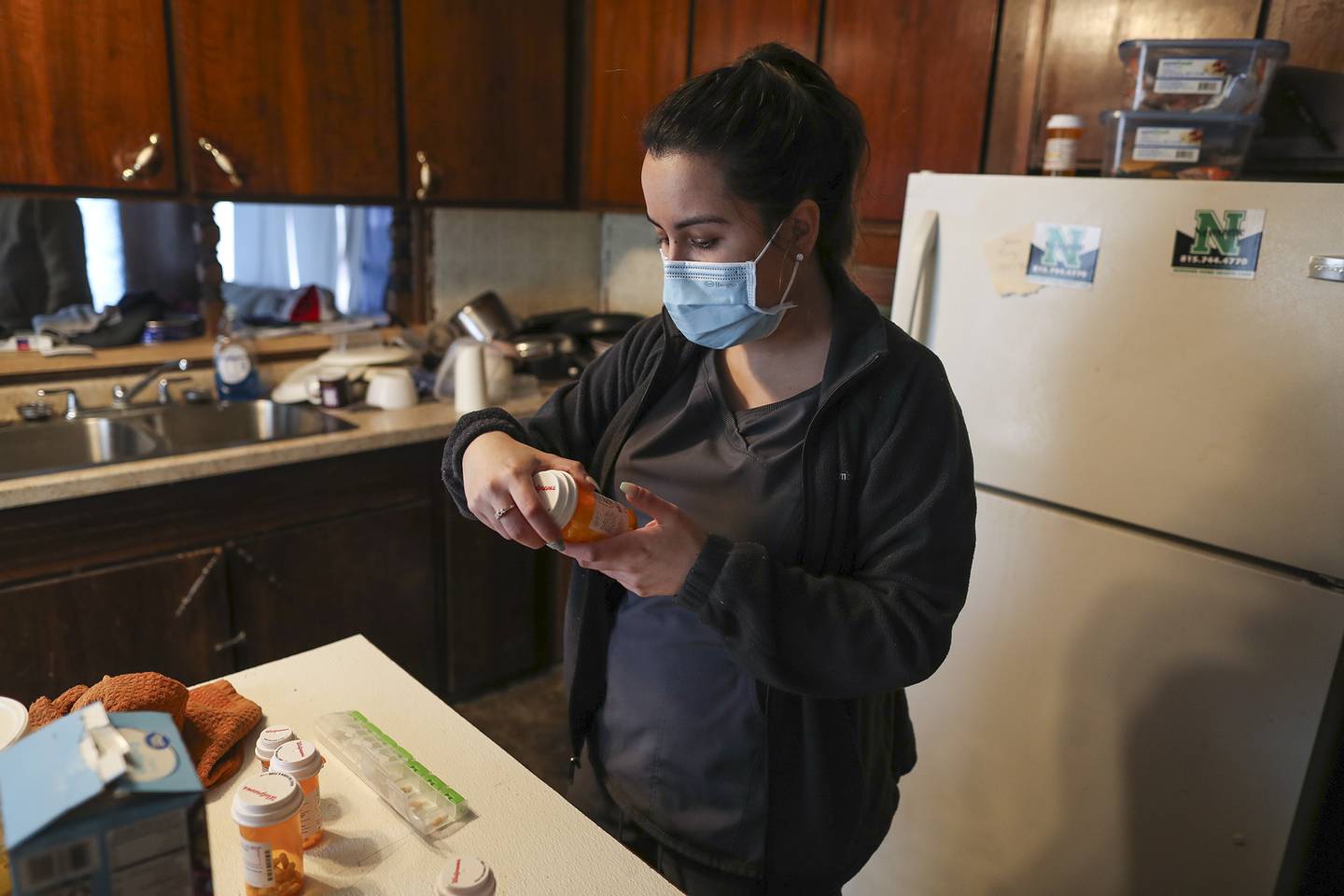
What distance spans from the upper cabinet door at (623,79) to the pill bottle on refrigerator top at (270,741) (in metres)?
1.82

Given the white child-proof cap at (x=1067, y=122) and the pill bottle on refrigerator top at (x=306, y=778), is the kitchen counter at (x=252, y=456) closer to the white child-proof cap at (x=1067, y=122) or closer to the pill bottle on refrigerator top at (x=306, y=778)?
the pill bottle on refrigerator top at (x=306, y=778)

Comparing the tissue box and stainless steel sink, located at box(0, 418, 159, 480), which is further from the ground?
the tissue box

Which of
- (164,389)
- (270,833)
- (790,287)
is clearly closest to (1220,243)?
(790,287)

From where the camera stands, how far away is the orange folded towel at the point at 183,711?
0.87 metres

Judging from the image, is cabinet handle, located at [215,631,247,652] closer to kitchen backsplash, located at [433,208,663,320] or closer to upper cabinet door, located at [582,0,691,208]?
kitchen backsplash, located at [433,208,663,320]

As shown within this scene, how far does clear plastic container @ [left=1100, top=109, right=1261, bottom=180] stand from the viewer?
4.57 ft

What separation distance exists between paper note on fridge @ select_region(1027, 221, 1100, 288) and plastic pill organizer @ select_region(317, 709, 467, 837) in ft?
3.66

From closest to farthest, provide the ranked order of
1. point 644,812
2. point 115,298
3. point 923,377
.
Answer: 1. point 923,377
2. point 644,812
3. point 115,298

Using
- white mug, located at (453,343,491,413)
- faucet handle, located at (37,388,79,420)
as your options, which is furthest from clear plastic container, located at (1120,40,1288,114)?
faucet handle, located at (37,388,79,420)

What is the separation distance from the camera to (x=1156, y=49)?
144cm

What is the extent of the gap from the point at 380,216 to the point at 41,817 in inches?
97.5

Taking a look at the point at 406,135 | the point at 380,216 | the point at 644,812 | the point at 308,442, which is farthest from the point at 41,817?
the point at 380,216

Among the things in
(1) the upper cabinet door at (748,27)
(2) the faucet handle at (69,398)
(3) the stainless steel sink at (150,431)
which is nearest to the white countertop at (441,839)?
(3) the stainless steel sink at (150,431)

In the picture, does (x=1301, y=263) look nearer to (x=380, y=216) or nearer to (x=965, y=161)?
(x=965, y=161)
